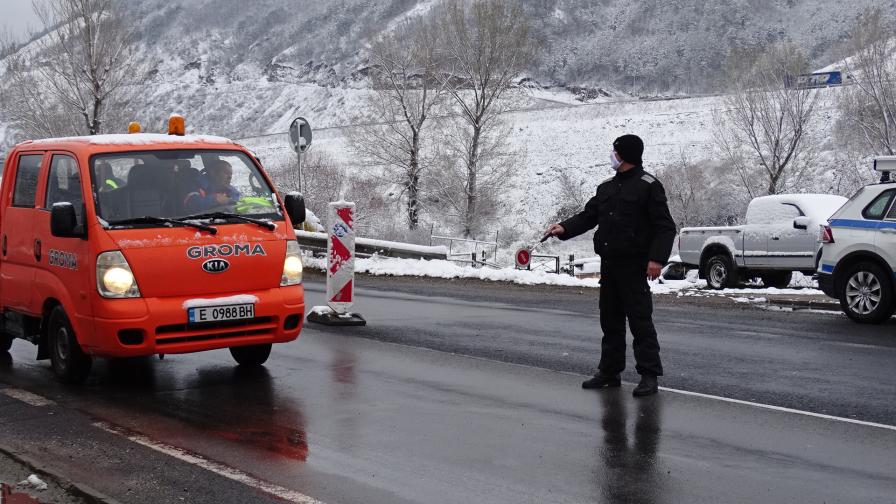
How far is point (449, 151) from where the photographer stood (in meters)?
55.7

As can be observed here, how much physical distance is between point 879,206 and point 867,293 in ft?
3.72

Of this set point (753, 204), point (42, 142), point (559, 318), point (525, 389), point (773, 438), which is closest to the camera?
point (773, 438)

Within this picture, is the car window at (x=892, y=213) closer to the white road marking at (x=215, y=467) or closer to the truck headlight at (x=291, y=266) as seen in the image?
the truck headlight at (x=291, y=266)

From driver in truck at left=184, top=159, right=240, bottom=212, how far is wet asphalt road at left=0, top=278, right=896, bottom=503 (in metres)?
1.45

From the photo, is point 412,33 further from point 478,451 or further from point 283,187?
point 478,451

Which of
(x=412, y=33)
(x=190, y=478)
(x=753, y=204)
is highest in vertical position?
(x=412, y=33)

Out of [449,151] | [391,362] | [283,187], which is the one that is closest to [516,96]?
[449,151]

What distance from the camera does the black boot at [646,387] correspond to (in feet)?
26.8

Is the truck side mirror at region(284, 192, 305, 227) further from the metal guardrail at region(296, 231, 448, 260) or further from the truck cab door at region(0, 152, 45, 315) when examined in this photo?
the metal guardrail at region(296, 231, 448, 260)

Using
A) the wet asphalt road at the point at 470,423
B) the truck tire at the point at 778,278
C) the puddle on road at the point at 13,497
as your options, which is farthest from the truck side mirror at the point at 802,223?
the puddle on road at the point at 13,497

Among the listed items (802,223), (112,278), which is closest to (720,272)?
(802,223)

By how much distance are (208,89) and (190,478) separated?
4937 inches

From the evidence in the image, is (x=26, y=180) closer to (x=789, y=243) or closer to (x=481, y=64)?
(x=789, y=243)

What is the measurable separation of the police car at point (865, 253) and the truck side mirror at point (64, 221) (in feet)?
32.3
